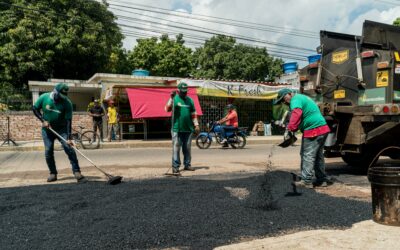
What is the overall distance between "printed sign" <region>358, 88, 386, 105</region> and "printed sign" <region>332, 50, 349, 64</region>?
2.94 feet

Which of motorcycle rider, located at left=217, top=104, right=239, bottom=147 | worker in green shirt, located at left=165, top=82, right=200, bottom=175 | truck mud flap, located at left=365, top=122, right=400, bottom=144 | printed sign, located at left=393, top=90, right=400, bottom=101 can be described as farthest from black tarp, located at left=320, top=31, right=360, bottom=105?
motorcycle rider, located at left=217, top=104, right=239, bottom=147

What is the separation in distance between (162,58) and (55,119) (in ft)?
98.2

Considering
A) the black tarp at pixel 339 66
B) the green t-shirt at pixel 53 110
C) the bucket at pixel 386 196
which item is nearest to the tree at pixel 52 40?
the green t-shirt at pixel 53 110

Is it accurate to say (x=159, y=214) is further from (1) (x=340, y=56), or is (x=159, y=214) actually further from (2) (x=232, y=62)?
(2) (x=232, y=62)

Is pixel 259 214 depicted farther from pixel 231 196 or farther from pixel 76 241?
pixel 76 241

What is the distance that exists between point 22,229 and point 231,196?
286 cm

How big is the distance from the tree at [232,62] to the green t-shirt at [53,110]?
3091 cm

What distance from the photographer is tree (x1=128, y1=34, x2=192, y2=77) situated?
36344 millimetres

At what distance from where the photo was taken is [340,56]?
8.55 meters

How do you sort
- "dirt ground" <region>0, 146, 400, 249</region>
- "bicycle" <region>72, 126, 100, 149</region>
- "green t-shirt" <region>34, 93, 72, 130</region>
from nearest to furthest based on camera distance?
"dirt ground" <region>0, 146, 400, 249</region>, "green t-shirt" <region>34, 93, 72, 130</region>, "bicycle" <region>72, 126, 100, 149</region>

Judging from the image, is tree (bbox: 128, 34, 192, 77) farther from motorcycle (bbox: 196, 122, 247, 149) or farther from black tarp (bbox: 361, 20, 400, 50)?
black tarp (bbox: 361, 20, 400, 50)

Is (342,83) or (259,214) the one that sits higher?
(342,83)

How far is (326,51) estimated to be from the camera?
8.82 meters

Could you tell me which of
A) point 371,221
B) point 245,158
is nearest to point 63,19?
point 245,158
